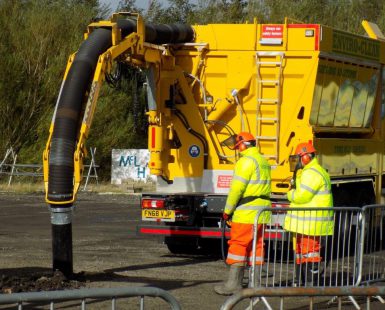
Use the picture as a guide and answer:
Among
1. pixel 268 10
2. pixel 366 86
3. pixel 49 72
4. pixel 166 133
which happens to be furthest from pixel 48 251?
pixel 268 10

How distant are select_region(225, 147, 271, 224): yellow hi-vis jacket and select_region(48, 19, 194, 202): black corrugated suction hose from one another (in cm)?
198

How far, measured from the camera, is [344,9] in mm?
48344

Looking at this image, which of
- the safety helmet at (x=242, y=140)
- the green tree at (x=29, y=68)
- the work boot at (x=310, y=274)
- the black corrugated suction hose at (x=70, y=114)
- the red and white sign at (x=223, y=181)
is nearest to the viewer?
the work boot at (x=310, y=274)

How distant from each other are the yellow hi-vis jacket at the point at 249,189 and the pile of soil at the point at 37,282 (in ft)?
6.61

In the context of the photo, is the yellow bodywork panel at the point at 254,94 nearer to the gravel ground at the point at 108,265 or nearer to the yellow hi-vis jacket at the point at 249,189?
the gravel ground at the point at 108,265

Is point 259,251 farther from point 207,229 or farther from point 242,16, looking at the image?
point 242,16

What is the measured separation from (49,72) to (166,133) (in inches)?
987

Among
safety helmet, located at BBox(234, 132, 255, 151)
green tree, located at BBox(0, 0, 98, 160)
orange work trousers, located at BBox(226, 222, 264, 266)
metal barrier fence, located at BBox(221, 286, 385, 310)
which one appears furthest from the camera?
green tree, located at BBox(0, 0, 98, 160)

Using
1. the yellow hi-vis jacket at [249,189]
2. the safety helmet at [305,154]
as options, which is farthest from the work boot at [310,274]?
the safety helmet at [305,154]

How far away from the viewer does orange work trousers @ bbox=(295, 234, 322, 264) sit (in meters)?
11.2

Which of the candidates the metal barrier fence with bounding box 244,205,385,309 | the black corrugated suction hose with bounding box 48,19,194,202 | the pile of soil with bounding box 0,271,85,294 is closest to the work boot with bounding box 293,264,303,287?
the metal barrier fence with bounding box 244,205,385,309

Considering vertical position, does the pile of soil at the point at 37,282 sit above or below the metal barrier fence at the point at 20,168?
above

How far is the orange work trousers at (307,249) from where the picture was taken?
36.6 feet

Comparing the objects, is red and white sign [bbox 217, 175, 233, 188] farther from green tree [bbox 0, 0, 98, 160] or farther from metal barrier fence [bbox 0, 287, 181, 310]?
green tree [bbox 0, 0, 98, 160]
